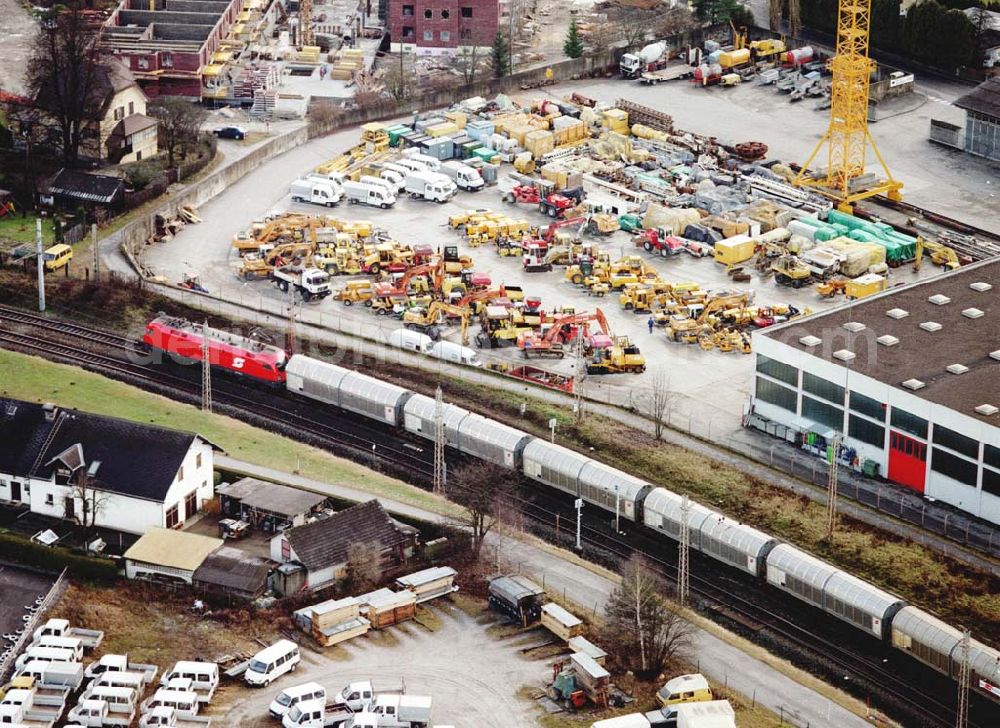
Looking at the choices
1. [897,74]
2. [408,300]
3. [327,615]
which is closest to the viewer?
[327,615]

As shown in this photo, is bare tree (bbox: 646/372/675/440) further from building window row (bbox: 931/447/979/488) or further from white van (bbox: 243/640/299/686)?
white van (bbox: 243/640/299/686)

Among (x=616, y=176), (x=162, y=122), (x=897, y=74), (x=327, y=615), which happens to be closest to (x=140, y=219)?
(x=162, y=122)

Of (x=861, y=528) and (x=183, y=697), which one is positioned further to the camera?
(x=861, y=528)

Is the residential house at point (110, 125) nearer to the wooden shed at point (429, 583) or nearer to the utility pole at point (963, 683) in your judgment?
the wooden shed at point (429, 583)

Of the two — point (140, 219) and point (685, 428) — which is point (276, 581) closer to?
point (685, 428)

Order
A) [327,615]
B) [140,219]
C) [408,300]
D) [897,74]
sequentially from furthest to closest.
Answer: [897,74]
[140,219]
[408,300]
[327,615]

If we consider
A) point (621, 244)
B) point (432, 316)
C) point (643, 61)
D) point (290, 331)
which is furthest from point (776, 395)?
point (643, 61)

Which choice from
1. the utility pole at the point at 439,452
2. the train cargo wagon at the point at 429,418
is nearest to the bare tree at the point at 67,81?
the train cargo wagon at the point at 429,418
